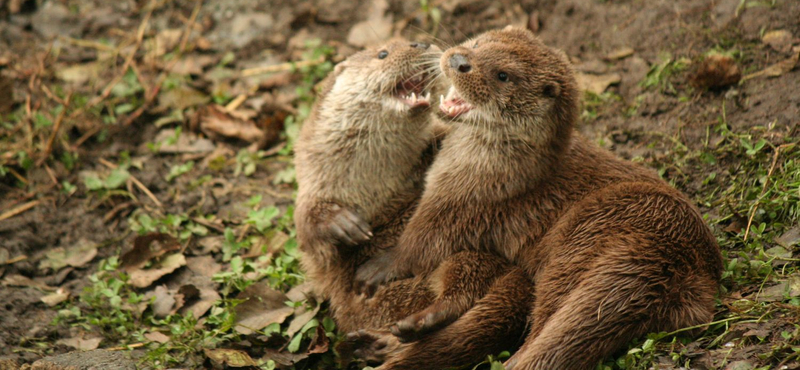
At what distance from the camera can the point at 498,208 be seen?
301cm

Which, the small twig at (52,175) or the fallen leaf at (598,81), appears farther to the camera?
the small twig at (52,175)

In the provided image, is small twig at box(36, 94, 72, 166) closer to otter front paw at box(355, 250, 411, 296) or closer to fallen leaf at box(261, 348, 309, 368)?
fallen leaf at box(261, 348, 309, 368)

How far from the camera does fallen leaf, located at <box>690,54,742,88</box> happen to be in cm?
371

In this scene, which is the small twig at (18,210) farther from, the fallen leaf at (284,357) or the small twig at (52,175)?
the fallen leaf at (284,357)

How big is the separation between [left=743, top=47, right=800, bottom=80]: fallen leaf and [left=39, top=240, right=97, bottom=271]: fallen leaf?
3.32 meters

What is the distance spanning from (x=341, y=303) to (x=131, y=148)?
2071 millimetres

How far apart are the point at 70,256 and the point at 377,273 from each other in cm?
174

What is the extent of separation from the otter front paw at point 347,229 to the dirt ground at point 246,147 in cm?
43

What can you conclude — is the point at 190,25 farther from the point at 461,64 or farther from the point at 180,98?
the point at 461,64

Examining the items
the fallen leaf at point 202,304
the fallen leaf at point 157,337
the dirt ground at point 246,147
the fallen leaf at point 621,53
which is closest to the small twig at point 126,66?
the dirt ground at point 246,147

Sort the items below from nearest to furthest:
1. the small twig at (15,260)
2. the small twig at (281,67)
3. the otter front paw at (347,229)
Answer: the otter front paw at (347,229) → the small twig at (15,260) → the small twig at (281,67)

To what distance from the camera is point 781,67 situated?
143 inches

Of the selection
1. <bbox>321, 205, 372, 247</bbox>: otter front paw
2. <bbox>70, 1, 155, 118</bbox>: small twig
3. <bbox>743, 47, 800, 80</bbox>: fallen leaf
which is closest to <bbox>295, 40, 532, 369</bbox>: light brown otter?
<bbox>321, 205, 372, 247</bbox>: otter front paw

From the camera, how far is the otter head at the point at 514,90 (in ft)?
9.74
